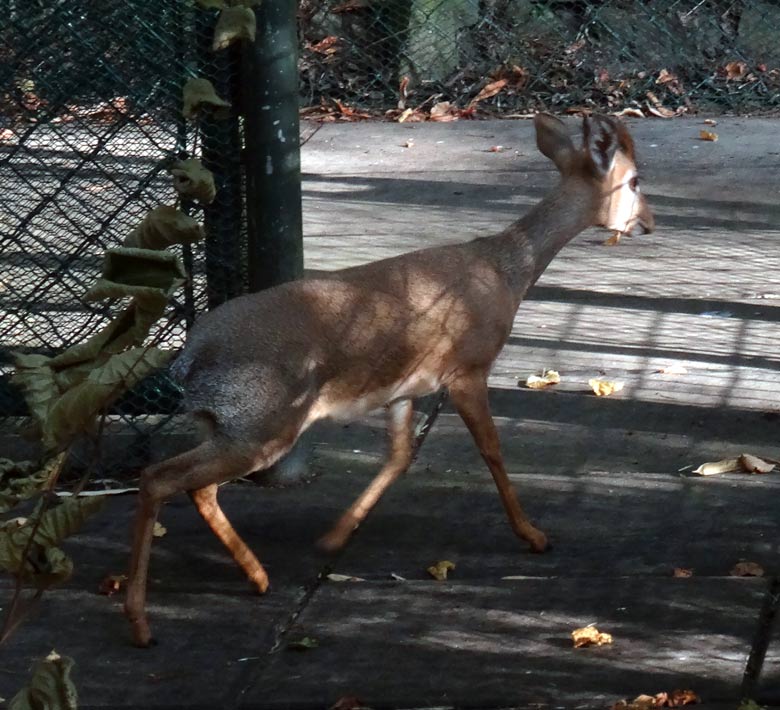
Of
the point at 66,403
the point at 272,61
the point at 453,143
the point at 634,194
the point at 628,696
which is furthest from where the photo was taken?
the point at 453,143

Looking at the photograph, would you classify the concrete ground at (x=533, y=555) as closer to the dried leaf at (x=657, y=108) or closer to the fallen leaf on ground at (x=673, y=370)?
the fallen leaf on ground at (x=673, y=370)

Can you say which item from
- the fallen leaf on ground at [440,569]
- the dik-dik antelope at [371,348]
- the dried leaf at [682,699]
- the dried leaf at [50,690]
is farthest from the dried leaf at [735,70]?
the dried leaf at [50,690]

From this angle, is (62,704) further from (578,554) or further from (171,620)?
(578,554)

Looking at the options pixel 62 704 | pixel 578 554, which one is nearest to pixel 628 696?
pixel 578 554

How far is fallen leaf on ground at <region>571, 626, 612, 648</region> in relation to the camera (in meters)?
3.72

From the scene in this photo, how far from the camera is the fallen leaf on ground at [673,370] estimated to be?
5801 millimetres

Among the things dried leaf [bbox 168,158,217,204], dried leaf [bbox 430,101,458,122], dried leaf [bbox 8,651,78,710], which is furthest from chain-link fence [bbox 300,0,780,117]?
dried leaf [bbox 8,651,78,710]

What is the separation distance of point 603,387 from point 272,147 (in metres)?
1.70

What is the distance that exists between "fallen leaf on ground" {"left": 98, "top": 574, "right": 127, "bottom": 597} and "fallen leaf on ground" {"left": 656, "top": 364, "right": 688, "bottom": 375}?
8.11 feet

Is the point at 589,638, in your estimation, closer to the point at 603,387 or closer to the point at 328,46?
the point at 603,387

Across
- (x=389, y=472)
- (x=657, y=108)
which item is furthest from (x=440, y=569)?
(x=657, y=108)

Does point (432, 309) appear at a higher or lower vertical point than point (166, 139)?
lower

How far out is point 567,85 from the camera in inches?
410

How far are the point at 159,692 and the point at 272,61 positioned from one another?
2173 millimetres
